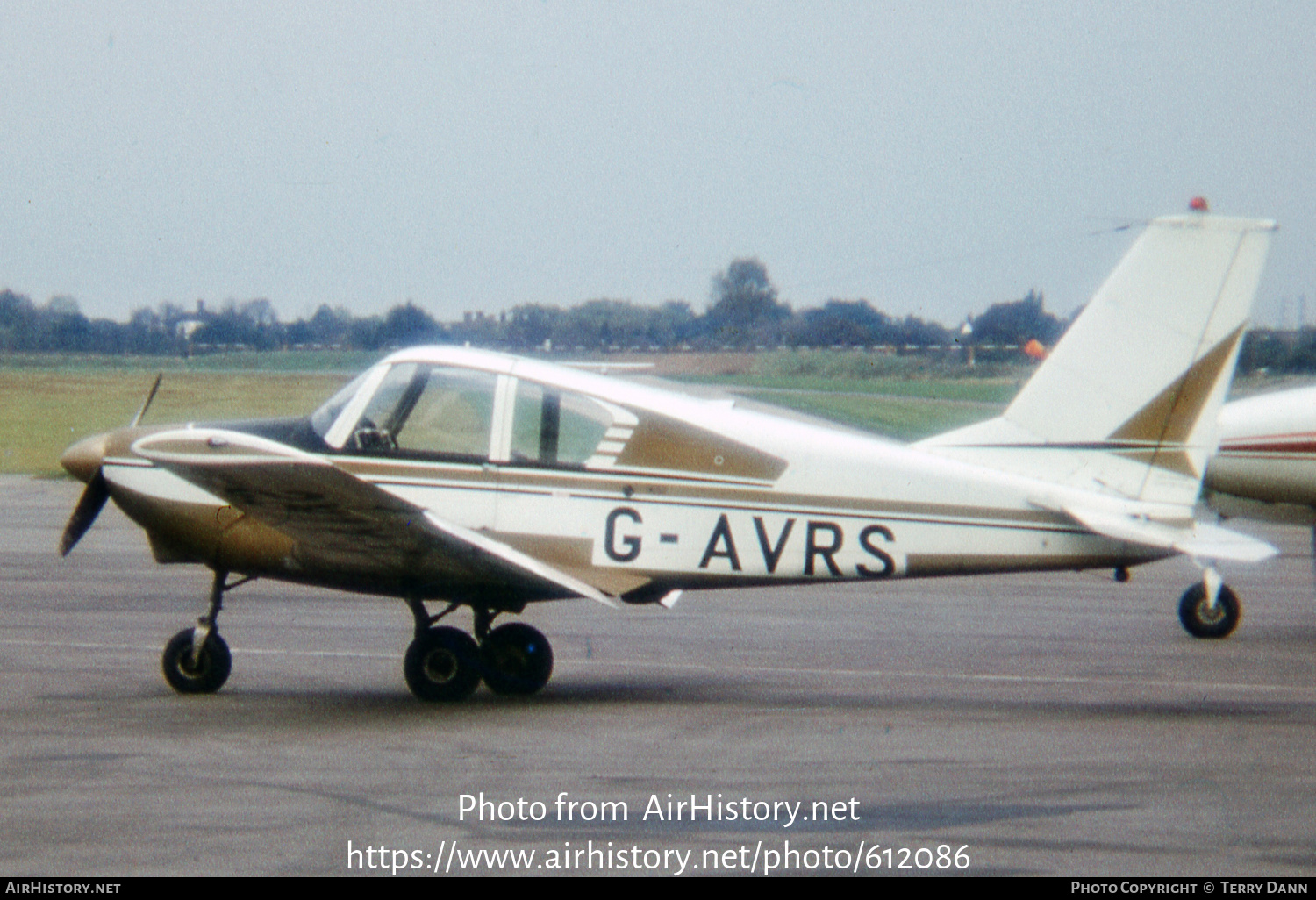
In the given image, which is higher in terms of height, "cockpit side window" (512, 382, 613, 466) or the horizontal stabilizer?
"cockpit side window" (512, 382, 613, 466)

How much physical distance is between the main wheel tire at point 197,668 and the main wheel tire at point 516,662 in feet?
5.31

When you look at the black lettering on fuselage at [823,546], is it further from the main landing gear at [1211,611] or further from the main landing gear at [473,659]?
the main landing gear at [1211,611]

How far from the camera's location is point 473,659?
30.7 feet

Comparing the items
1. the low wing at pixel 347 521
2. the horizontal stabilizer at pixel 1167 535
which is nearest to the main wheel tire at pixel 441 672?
the low wing at pixel 347 521

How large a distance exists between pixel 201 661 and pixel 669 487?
3.10 m

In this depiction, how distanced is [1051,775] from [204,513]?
5239 mm

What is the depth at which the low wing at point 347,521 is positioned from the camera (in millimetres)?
8133

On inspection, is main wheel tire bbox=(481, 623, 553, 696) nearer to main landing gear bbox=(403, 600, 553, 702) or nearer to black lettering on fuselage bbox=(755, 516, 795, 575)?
main landing gear bbox=(403, 600, 553, 702)

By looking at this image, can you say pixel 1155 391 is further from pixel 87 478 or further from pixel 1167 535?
pixel 87 478

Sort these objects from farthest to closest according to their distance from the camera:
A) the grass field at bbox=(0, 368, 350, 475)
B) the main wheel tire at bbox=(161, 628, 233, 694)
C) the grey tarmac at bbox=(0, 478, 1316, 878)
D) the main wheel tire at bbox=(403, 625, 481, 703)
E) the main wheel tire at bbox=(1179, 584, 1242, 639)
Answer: the grass field at bbox=(0, 368, 350, 475) → the main wheel tire at bbox=(1179, 584, 1242, 639) → the main wheel tire at bbox=(161, 628, 233, 694) → the main wheel tire at bbox=(403, 625, 481, 703) → the grey tarmac at bbox=(0, 478, 1316, 878)

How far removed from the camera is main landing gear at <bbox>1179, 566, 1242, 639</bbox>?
41.4 feet

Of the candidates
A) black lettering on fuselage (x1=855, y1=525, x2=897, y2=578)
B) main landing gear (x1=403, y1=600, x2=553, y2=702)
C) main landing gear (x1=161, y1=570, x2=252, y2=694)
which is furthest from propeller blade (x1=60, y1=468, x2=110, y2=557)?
black lettering on fuselage (x1=855, y1=525, x2=897, y2=578)

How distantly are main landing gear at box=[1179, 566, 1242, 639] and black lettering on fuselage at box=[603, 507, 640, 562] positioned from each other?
5733 millimetres
